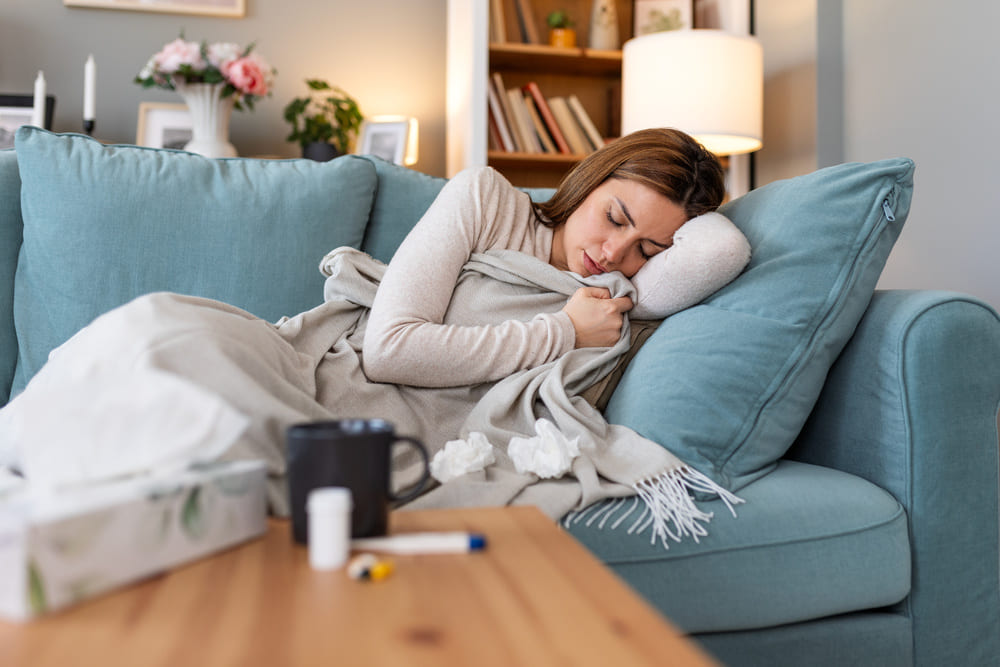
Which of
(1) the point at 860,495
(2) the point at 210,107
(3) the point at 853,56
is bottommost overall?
(1) the point at 860,495

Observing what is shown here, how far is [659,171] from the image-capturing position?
50.3 inches

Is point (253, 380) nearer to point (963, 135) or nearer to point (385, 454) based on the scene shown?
point (385, 454)

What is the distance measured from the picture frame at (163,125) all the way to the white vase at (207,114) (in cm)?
27

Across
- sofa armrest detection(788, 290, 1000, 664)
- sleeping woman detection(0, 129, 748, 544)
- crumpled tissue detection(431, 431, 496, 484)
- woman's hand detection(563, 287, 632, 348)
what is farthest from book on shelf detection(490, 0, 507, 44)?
crumpled tissue detection(431, 431, 496, 484)

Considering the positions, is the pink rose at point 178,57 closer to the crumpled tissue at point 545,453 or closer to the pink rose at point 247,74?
the pink rose at point 247,74

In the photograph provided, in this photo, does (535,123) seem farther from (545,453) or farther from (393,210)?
(545,453)

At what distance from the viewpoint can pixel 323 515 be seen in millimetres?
515

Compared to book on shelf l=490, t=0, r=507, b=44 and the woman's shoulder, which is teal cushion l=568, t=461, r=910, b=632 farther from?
book on shelf l=490, t=0, r=507, b=44

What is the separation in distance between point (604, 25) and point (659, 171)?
72.5 inches

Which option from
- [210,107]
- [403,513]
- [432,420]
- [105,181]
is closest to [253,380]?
[403,513]

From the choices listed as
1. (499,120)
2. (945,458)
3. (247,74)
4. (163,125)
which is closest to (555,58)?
(499,120)

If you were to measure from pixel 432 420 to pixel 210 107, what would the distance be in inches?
66.5

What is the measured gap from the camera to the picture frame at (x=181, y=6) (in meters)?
2.70

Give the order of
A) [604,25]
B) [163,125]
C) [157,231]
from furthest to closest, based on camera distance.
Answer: [604,25], [163,125], [157,231]
